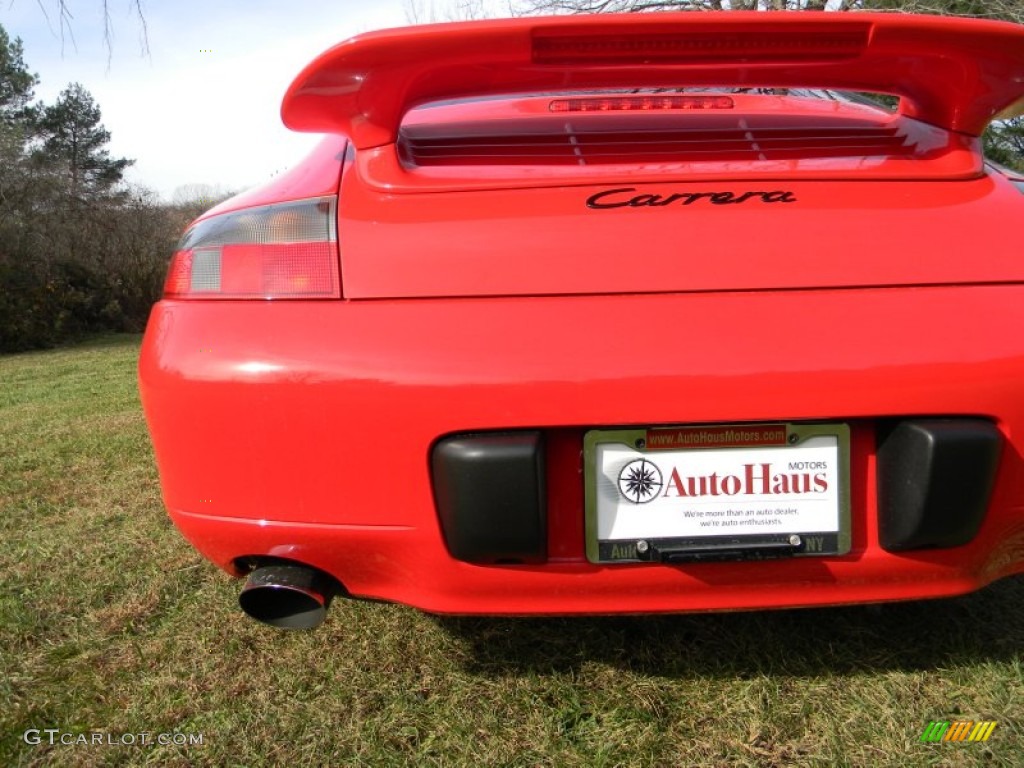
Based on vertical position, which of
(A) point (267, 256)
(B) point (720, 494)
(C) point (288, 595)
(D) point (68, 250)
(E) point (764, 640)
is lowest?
(D) point (68, 250)

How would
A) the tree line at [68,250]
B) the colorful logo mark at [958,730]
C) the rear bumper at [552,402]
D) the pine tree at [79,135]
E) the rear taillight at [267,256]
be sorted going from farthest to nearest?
the pine tree at [79,135] → the tree line at [68,250] → the colorful logo mark at [958,730] → the rear taillight at [267,256] → the rear bumper at [552,402]

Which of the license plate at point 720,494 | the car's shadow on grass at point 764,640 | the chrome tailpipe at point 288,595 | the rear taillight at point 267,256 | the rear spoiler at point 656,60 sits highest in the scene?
the rear spoiler at point 656,60

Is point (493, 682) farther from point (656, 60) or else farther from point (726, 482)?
point (656, 60)

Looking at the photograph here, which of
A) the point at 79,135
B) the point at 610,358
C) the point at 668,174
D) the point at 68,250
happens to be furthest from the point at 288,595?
the point at 79,135

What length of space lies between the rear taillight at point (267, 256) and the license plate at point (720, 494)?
0.54 m

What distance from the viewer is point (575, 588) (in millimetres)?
1285

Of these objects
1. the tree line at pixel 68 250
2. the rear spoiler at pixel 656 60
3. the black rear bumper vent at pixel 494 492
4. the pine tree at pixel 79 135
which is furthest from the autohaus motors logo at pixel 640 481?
the pine tree at pixel 79 135

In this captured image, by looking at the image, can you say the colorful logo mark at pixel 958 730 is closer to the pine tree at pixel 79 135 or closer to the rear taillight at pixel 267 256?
the rear taillight at pixel 267 256

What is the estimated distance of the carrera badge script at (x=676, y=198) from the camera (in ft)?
4.24

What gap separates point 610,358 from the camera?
1184mm

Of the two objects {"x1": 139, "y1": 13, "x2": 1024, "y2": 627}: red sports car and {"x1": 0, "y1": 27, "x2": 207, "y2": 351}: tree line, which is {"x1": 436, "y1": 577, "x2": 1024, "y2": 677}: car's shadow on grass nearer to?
{"x1": 139, "y1": 13, "x2": 1024, "y2": 627}: red sports car

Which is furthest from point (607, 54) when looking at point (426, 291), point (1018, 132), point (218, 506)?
point (1018, 132)

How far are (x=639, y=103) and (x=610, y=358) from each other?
75 centimetres

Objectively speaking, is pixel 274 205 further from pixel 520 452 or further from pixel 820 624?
pixel 820 624
